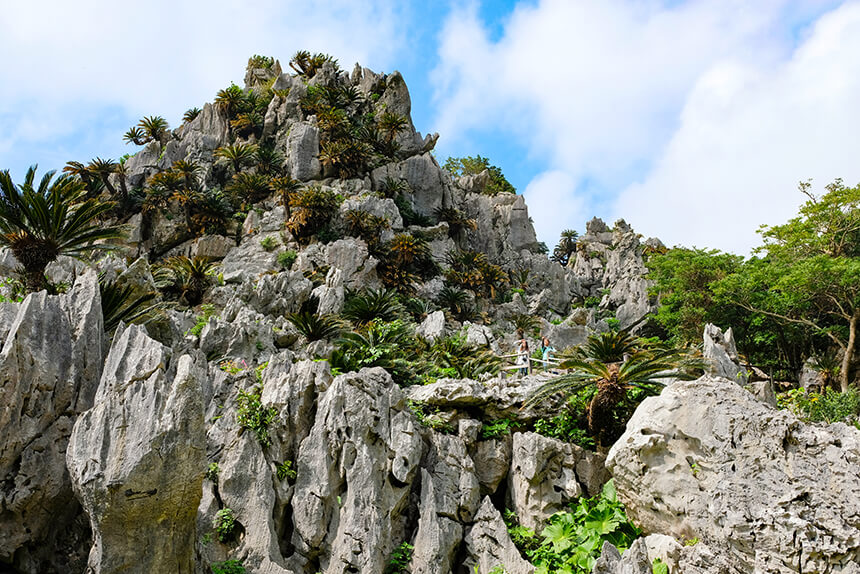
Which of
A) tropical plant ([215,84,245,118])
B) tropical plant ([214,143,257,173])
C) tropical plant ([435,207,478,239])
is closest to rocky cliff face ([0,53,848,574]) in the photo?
tropical plant ([435,207,478,239])

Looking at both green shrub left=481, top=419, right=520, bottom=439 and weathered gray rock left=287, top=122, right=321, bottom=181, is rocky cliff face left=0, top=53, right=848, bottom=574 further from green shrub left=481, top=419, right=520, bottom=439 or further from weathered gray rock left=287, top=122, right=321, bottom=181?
weathered gray rock left=287, top=122, right=321, bottom=181

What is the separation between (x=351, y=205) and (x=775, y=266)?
18.8m

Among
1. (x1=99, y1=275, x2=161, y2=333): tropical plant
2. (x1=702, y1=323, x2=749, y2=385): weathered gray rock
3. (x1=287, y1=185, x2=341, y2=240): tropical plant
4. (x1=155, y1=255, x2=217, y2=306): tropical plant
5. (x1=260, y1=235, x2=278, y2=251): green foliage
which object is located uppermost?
(x1=287, y1=185, x2=341, y2=240): tropical plant

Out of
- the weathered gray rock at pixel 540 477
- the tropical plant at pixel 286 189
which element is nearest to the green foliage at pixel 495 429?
the weathered gray rock at pixel 540 477

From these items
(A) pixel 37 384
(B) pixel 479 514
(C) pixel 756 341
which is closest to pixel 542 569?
(B) pixel 479 514

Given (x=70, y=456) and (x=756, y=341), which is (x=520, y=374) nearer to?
(x=70, y=456)

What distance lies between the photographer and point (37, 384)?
8.42 metres

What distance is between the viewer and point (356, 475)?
986cm

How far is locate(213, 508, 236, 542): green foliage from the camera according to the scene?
8977 millimetres

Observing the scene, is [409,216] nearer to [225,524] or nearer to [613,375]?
[613,375]

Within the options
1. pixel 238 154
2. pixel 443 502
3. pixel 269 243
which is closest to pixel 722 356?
pixel 443 502

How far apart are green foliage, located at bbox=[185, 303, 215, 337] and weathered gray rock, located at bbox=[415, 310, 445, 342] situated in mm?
6714

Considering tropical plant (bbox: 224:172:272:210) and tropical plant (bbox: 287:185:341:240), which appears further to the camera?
tropical plant (bbox: 224:172:272:210)

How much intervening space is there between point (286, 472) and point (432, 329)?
10017 millimetres
